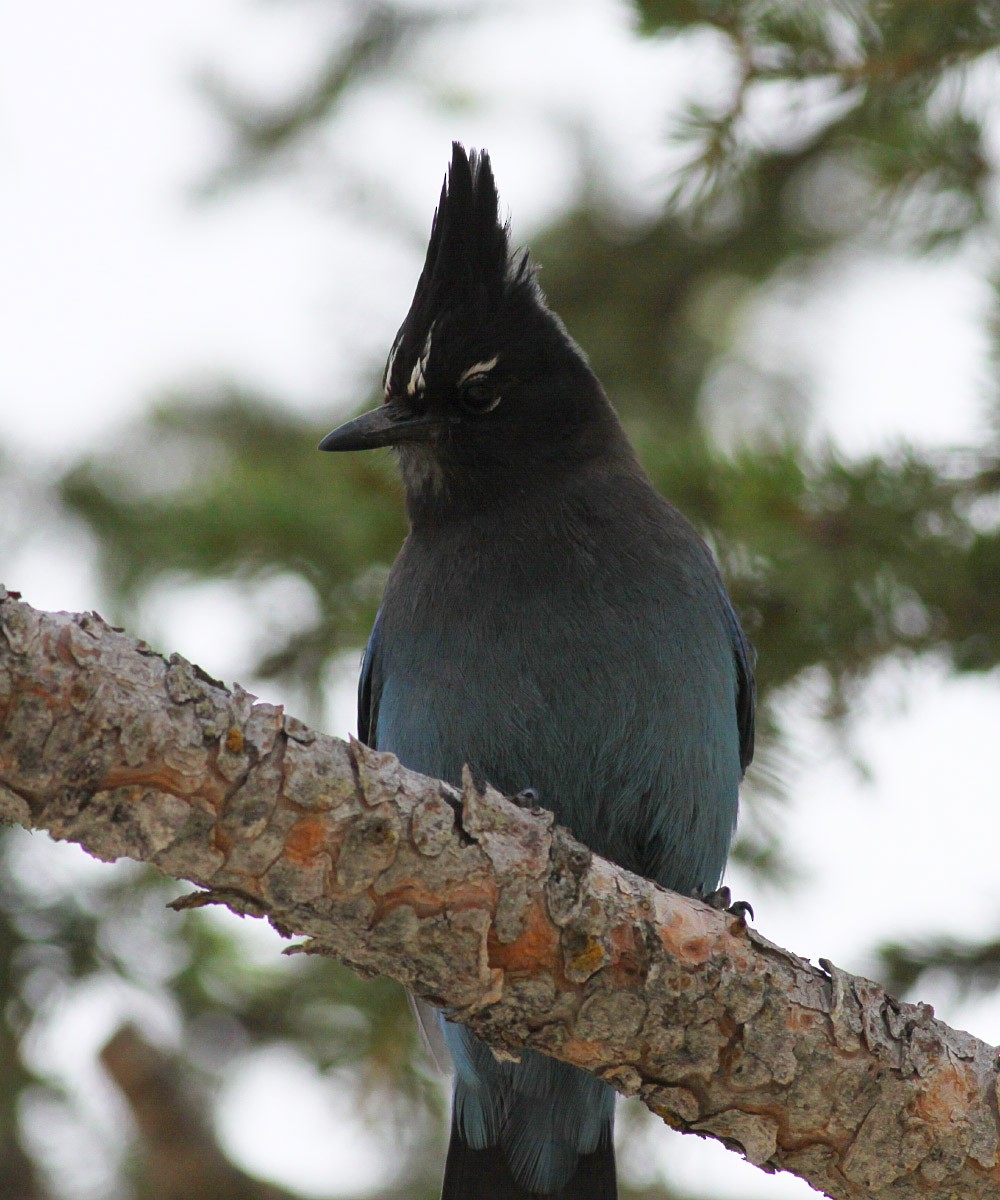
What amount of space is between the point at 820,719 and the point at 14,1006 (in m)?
2.27

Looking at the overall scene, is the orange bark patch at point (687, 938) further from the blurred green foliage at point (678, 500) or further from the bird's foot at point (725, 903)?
the blurred green foliage at point (678, 500)

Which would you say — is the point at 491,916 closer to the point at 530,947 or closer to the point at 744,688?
the point at 530,947

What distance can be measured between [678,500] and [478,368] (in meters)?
0.67

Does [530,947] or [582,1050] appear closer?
[530,947]

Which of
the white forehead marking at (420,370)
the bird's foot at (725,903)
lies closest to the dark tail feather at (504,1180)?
the bird's foot at (725,903)

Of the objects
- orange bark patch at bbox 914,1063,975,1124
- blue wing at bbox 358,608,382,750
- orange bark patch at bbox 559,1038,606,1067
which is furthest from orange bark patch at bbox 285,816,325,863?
blue wing at bbox 358,608,382,750

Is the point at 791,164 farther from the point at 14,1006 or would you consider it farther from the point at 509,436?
the point at 14,1006

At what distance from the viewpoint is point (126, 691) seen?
2107 millimetres

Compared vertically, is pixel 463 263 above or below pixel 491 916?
above

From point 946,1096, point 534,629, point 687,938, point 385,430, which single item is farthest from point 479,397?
point 946,1096

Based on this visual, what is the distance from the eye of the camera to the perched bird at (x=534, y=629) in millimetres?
3584

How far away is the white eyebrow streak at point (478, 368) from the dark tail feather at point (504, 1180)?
2057 millimetres

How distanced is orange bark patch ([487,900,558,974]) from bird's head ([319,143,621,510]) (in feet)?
5.74

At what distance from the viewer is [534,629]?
3.64 meters
